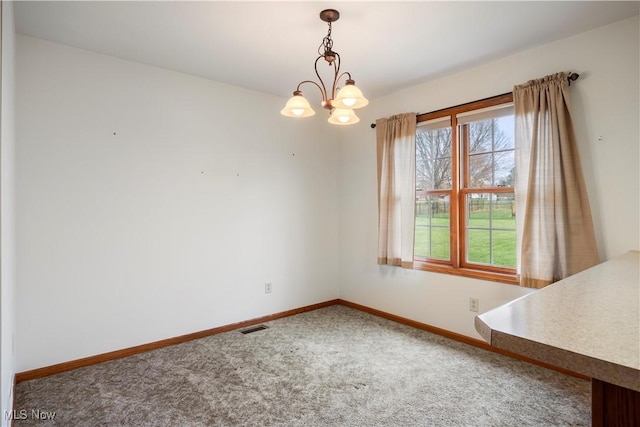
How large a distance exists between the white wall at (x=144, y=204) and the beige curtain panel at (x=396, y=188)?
3.04 ft

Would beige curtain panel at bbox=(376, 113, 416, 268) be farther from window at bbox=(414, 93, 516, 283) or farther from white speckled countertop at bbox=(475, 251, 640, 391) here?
white speckled countertop at bbox=(475, 251, 640, 391)

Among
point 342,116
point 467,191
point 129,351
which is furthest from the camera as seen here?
point 467,191

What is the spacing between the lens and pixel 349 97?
1.92 m

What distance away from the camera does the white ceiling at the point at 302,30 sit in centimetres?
219

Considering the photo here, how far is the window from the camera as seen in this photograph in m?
3.05

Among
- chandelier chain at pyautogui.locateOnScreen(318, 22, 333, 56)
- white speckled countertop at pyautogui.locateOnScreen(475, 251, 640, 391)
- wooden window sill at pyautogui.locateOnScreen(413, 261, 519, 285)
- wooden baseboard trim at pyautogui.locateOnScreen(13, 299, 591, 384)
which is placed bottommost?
wooden baseboard trim at pyautogui.locateOnScreen(13, 299, 591, 384)

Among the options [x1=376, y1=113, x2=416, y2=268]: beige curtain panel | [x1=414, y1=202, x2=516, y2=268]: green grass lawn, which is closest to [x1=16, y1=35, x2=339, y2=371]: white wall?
[x1=376, y1=113, x2=416, y2=268]: beige curtain panel

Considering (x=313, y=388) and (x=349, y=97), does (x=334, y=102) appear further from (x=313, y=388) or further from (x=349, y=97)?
(x=313, y=388)

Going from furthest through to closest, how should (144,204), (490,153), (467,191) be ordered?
1. (467,191)
2. (490,153)
3. (144,204)

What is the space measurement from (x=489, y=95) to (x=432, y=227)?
1.38 metres

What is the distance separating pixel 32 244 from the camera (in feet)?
8.32

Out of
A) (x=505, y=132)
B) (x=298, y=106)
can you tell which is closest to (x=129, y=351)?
(x=298, y=106)

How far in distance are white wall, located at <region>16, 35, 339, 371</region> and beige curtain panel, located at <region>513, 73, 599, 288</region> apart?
2313 mm

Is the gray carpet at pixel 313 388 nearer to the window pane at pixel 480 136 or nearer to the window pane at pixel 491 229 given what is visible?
the window pane at pixel 491 229
